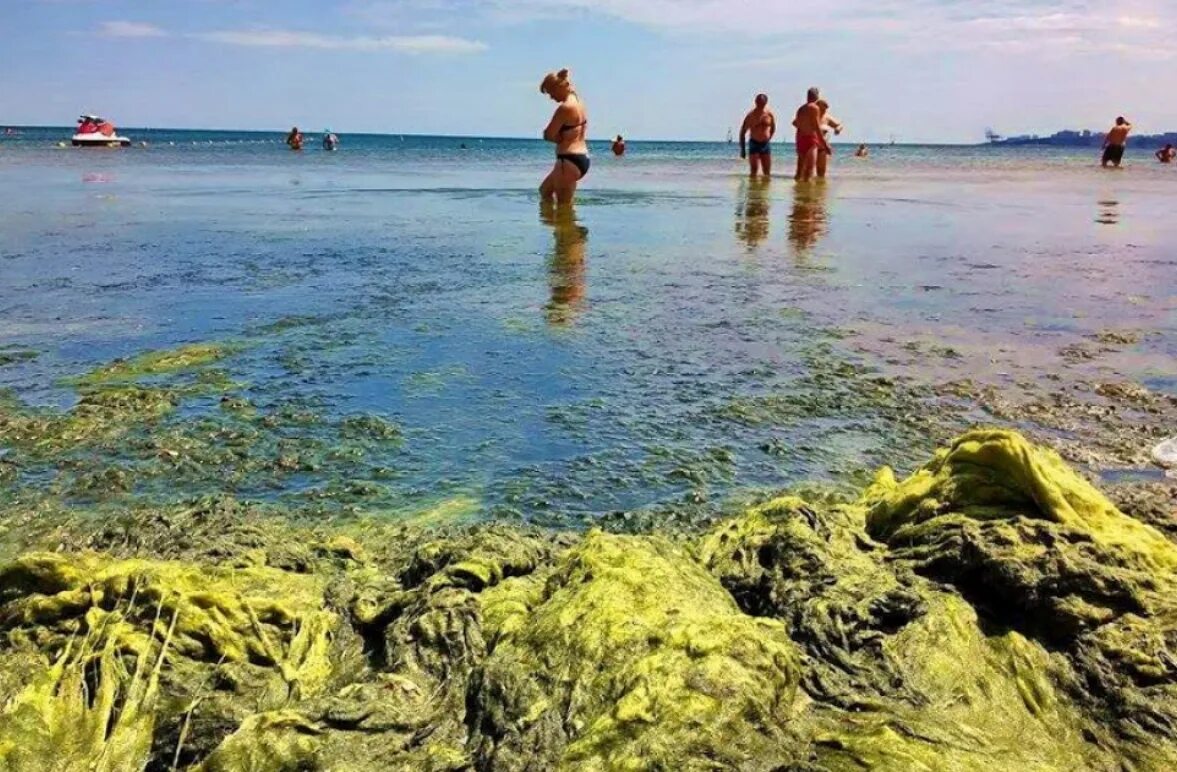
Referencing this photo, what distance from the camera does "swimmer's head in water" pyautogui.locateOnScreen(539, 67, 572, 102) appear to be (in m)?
14.8

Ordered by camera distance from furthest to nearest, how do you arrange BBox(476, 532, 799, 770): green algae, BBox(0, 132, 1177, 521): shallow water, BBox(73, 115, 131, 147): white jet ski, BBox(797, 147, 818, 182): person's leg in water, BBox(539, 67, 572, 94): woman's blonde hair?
BBox(73, 115, 131, 147): white jet ski → BBox(797, 147, 818, 182): person's leg in water → BBox(539, 67, 572, 94): woman's blonde hair → BBox(0, 132, 1177, 521): shallow water → BBox(476, 532, 799, 770): green algae

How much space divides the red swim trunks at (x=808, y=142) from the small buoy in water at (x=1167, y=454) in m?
18.7

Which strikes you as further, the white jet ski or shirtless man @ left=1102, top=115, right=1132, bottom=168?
the white jet ski

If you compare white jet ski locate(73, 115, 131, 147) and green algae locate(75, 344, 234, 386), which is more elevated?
white jet ski locate(73, 115, 131, 147)

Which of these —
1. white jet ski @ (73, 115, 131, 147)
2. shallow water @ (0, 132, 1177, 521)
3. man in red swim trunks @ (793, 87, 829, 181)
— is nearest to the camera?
shallow water @ (0, 132, 1177, 521)

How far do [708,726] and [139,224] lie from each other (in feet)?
47.3

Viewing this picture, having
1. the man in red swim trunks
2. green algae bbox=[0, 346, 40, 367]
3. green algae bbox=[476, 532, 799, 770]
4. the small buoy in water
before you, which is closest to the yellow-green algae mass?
green algae bbox=[476, 532, 799, 770]

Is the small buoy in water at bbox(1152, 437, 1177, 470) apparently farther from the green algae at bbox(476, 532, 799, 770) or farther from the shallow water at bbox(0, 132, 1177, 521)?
the green algae at bbox(476, 532, 799, 770)

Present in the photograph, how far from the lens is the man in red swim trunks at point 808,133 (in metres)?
21.3

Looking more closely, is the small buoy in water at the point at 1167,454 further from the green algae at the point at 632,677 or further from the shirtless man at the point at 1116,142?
the shirtless man at the point at 1116,142

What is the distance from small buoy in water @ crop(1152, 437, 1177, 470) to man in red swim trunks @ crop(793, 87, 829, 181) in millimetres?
17773

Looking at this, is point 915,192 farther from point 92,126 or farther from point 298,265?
point 92,126

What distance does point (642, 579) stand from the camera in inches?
120

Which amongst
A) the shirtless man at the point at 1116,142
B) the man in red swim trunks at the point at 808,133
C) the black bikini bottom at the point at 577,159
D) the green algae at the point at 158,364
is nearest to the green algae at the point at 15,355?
the green algae at the point at 158,364
